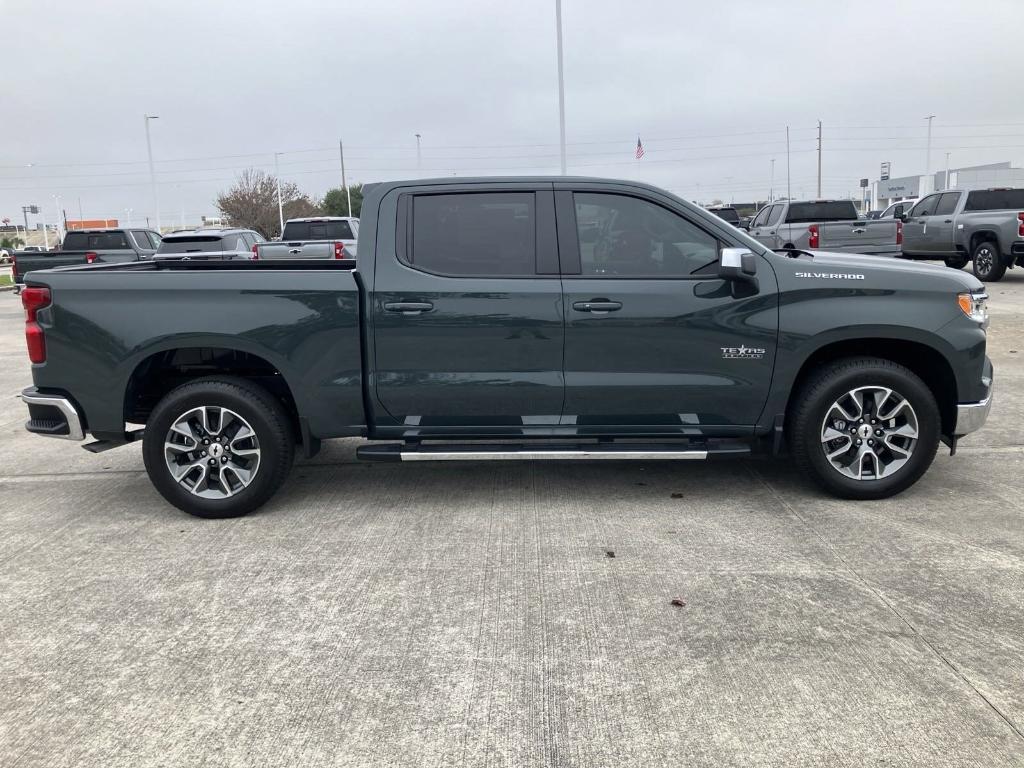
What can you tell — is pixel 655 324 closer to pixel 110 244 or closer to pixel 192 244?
pixel 192 244

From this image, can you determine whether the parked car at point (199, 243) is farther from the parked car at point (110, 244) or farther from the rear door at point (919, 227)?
the rear door at point (919, 227)

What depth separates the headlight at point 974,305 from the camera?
5.20m

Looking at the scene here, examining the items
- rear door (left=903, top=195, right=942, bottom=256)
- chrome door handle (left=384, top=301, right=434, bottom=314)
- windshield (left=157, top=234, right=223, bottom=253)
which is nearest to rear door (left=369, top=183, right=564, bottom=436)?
chrome door handle (left=384, top=301, right=434, bottom=314)

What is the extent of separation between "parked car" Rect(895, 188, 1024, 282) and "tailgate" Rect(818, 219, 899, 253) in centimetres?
194

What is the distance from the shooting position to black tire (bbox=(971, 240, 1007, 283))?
18.0m

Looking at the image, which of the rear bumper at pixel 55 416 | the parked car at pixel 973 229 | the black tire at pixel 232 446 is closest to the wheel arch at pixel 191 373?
the black tire at pixel 232 446

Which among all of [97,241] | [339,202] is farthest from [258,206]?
[97,241]

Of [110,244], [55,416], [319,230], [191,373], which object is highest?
[319,230]

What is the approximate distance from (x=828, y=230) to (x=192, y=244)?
1227 cm

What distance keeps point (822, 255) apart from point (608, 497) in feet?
7.02

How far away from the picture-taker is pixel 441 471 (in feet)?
20.6

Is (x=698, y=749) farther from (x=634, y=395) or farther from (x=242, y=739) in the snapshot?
(x=634, y=395)

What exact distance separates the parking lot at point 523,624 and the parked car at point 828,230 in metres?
12.2

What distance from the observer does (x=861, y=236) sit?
17656 millimetres
